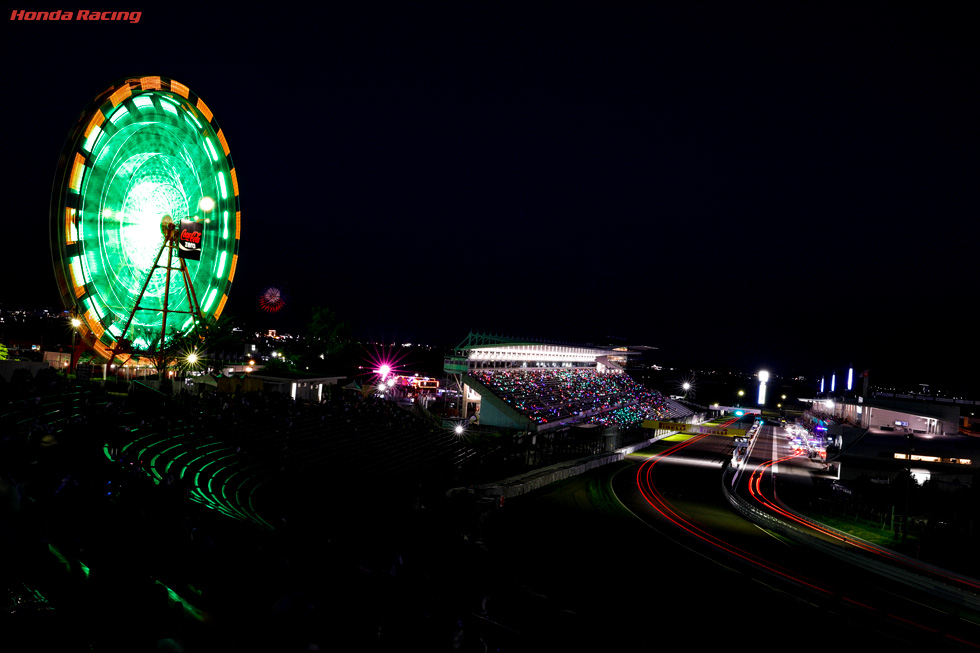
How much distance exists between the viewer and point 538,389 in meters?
55.2

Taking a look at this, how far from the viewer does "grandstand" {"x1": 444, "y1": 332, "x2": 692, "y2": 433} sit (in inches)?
1788

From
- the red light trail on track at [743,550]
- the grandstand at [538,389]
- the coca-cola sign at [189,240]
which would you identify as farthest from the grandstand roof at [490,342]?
the coca-cola sign at [189,240]

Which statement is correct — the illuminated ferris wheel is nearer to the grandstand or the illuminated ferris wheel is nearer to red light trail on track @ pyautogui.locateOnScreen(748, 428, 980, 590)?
the grandstand

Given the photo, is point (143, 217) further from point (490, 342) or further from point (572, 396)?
point (572, 396)

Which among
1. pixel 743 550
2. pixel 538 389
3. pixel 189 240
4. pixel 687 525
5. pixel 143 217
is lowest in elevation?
pixel 687 525

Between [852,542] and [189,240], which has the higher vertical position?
[189,240]

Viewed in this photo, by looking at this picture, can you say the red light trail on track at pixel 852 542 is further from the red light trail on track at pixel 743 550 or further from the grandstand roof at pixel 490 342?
the grandstand roof at pixel 490 342

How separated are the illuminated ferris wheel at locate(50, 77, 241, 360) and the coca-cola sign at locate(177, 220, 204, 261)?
0.06m

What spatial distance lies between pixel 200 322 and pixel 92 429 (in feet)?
67.7

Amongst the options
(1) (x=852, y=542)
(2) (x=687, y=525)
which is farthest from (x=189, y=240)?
(1) (x=852, y=542)

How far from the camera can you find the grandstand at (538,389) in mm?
45416

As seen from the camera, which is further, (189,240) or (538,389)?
(538,389)

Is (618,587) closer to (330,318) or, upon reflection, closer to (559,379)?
(559,379)

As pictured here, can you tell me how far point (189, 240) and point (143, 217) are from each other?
2.47m
